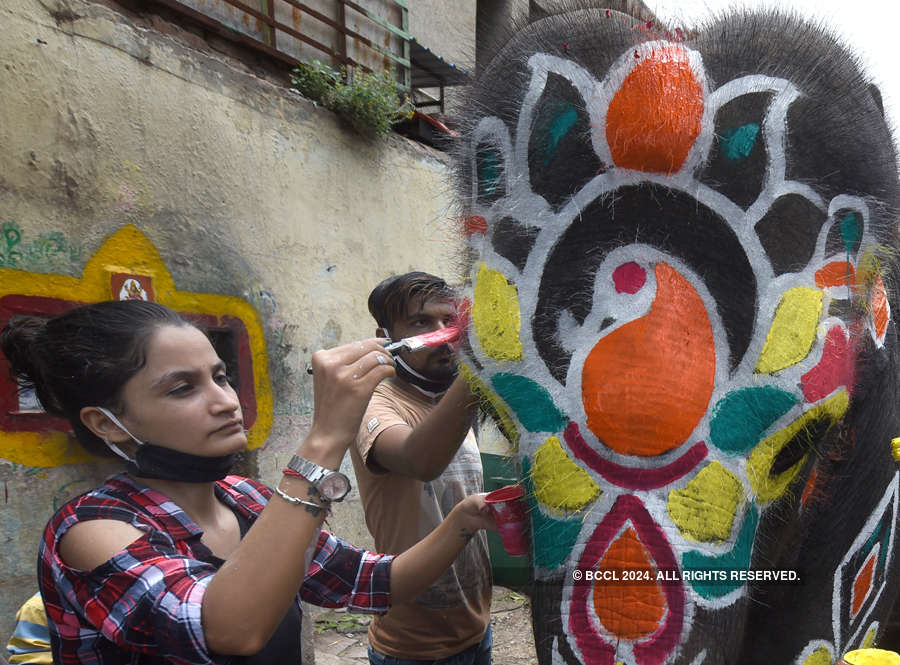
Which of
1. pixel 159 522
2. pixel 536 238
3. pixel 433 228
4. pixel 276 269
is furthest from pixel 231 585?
pixel 433 228

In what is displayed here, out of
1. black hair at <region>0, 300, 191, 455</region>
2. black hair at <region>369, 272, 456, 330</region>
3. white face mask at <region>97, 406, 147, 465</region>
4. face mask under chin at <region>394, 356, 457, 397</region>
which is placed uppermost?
black hair at <region>369, 272, 456, 330</region>

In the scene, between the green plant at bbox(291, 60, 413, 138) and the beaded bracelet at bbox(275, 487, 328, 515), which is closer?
the beaded bracelet at bbox(275, 487, 328, 515)

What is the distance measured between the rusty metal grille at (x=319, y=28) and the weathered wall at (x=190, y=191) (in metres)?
0.35

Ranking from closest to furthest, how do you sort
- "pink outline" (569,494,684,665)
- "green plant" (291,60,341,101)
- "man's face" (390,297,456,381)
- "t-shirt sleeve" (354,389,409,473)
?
"pink outline" (569,494,684,665) < "t-shirt sleeve" (354,389,409,473) < "man's face" (390,297,456,381) < "green plant" (291,60,341,101)

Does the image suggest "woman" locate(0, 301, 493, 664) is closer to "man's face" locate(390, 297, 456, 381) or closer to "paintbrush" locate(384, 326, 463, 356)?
"paintbrush" locate(384, 326, 463, 356)

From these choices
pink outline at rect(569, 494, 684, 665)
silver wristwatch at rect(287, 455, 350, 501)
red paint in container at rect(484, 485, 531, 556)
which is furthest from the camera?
red paint in container at rect(484, 485, 531, 556)

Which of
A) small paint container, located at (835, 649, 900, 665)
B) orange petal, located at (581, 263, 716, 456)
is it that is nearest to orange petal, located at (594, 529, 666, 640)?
orange petal, located at (581, 263, 716, 456)

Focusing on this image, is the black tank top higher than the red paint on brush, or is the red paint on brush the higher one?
the red paint on brush

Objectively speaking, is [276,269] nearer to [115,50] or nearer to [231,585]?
[115,50]

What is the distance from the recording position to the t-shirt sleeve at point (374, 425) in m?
1.80

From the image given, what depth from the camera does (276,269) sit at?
4.60 metres

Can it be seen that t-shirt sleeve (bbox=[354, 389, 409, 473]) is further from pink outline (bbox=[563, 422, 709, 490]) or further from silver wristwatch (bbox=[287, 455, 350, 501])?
pink outline (bbox=[563, 422, 709, 490])

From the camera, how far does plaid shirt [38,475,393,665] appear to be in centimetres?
100

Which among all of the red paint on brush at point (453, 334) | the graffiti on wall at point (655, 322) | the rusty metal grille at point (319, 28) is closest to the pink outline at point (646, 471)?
the graffiti on wall at point (655, 322)
